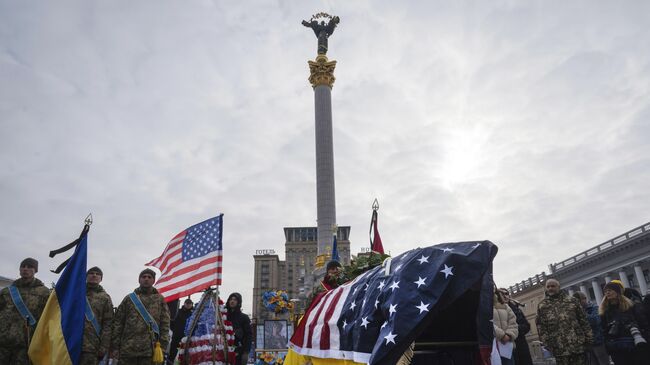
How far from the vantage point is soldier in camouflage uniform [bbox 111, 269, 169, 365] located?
7.23 meters

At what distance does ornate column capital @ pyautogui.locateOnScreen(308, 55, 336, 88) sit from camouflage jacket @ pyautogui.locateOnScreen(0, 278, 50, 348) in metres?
33.2

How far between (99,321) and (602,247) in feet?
150

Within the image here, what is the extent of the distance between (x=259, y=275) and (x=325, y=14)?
268 ft

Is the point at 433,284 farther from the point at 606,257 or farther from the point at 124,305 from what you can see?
the point at 606,257

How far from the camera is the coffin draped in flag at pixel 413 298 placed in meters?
3.88

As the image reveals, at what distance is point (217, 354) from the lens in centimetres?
806

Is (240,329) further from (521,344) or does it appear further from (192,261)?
(521,344)

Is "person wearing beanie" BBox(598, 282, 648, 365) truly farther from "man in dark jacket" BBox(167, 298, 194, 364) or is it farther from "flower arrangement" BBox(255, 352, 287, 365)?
"flower arrangement" BBox(255, 352, 287, 365)

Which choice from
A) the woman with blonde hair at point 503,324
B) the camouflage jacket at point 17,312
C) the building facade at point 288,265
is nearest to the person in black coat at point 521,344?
the woman with blonde hair at point 503,324

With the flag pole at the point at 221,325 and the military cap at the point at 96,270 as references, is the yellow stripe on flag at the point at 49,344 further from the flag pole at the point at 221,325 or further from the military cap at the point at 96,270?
the flag pole at the point at 221,325

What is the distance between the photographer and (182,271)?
9.13 metres

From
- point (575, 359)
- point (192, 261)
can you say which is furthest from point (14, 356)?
point (575, 359)

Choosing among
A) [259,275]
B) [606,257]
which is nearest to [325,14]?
[606,257]

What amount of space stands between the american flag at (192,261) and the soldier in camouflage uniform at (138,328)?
3.04 feet
